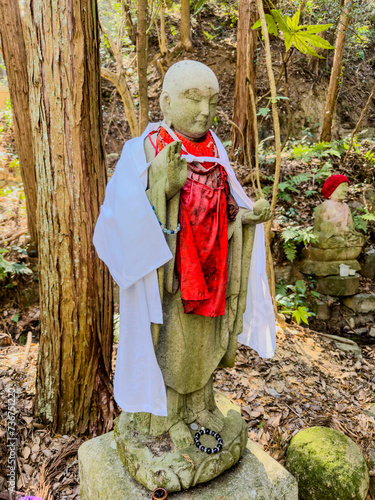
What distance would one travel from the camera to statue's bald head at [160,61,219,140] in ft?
5.20

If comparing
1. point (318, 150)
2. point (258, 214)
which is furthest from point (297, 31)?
point (318, 150)

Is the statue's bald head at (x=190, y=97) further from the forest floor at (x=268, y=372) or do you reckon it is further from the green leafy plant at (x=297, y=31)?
the forest floor at (x=268, y=372)

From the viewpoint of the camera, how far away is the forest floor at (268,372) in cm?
273

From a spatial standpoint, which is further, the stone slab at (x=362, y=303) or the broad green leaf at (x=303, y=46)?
the stone slab at (x=362, y=303)

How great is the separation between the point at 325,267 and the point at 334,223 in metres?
0.69

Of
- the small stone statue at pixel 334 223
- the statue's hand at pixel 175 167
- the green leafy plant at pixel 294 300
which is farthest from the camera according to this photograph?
the small stone statue at pixel 334 223

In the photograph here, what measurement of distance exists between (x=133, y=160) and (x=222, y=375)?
261 cm

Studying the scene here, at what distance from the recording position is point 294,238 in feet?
19.0

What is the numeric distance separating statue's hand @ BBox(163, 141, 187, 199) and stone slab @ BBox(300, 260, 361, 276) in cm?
475

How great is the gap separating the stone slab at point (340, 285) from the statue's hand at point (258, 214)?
4376 mm

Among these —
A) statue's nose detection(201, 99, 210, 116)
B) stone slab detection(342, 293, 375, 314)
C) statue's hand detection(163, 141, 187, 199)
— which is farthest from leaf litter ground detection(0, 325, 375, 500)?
statue's nose detection(201, 99, 210, 116)

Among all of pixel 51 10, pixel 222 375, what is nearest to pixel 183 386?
pixel 222 375

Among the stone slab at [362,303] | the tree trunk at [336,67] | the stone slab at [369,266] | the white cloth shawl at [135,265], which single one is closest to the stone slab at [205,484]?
the white cloth shawl at [135,265]

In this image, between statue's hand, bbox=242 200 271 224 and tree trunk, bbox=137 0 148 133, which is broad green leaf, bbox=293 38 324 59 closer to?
statue's hand, bbox=242 200 271 224
